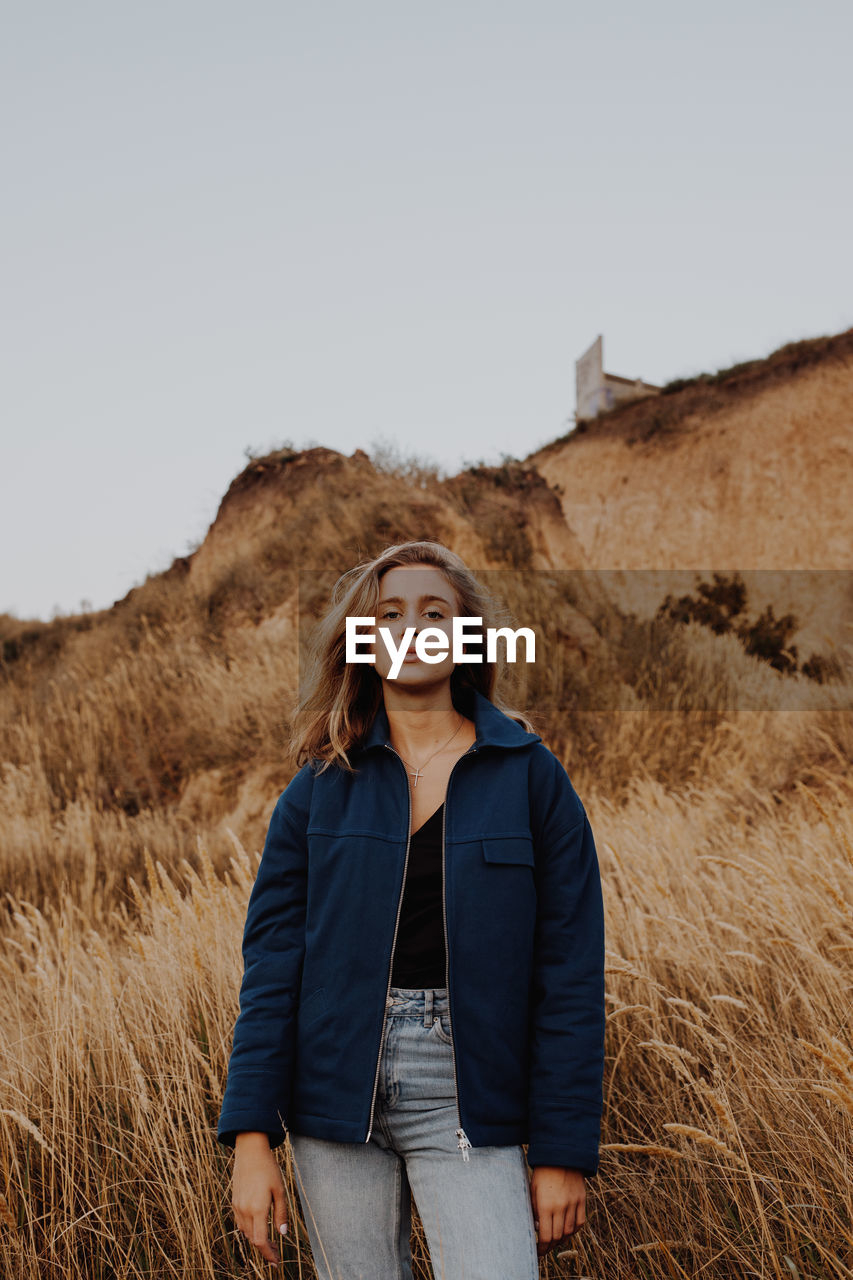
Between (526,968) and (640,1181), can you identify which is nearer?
(526,968)

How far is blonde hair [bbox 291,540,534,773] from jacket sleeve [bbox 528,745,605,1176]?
322 millimetres

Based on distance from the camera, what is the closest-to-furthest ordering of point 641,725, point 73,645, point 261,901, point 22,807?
point 261,901, point 22,807, point 641,725, point 73,645

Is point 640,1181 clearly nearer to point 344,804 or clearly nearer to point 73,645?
point 344,804

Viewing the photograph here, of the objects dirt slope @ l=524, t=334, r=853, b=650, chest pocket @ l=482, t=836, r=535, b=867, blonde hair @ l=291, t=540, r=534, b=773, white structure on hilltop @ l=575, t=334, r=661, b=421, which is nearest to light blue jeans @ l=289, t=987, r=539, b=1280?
chest pocket @ l=482, t=836, r=535, b=867

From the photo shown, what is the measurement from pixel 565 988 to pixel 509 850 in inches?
11.3

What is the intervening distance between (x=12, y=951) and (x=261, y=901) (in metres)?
3.99

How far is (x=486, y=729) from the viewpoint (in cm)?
187

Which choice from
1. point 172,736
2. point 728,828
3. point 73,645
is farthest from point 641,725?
point 73,645

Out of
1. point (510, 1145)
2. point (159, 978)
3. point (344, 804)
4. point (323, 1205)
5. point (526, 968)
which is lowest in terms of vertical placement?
point (159, 978)

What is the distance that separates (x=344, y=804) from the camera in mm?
1846

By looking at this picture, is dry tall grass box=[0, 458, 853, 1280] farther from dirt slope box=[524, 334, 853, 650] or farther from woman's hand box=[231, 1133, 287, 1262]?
dirt slope box=[524, 334, 853, 650]

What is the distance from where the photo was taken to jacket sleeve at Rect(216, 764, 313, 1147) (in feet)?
5.42

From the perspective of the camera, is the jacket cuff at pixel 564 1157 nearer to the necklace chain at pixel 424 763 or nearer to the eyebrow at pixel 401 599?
the necklace chain at pixel 424 763
